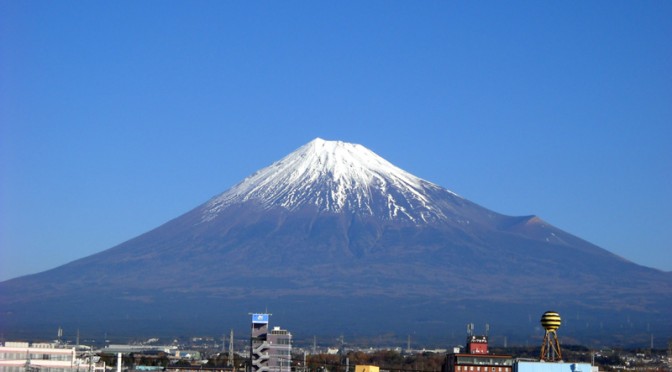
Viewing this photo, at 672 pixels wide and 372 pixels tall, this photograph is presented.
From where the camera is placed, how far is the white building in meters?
73.0

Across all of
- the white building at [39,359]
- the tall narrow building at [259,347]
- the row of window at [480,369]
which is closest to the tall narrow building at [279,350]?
the tall narrow building at [259,347]

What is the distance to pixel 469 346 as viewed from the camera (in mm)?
105375

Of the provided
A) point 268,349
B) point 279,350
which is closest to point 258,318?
point 279,350

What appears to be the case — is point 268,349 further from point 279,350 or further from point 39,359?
point 39,359

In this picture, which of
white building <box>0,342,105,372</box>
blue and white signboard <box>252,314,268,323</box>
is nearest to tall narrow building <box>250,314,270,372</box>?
blue and white signboard <box>252,314,268,323</box>

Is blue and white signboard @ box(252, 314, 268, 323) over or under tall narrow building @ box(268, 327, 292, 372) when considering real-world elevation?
over

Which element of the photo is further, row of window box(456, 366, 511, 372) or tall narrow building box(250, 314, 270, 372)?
row of window box(456, 366, 511, 372)

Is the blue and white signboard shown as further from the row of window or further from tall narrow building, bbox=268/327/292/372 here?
the row of window

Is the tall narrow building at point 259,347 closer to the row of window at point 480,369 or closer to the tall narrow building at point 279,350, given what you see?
the tall narrow building at point 279,350

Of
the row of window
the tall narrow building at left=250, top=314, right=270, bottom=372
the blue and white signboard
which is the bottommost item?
the row of window

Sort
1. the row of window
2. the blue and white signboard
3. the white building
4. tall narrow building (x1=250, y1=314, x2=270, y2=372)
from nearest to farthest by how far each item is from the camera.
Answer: the white building, tall narrow building (x1=250, y1=314, x2=270, y2=372), the blue and white signboard, the row of window

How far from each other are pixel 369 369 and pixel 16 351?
18548 millimetres

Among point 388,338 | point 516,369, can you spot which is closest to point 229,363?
point 516,369

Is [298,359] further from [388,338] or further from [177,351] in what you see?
[388,338]
